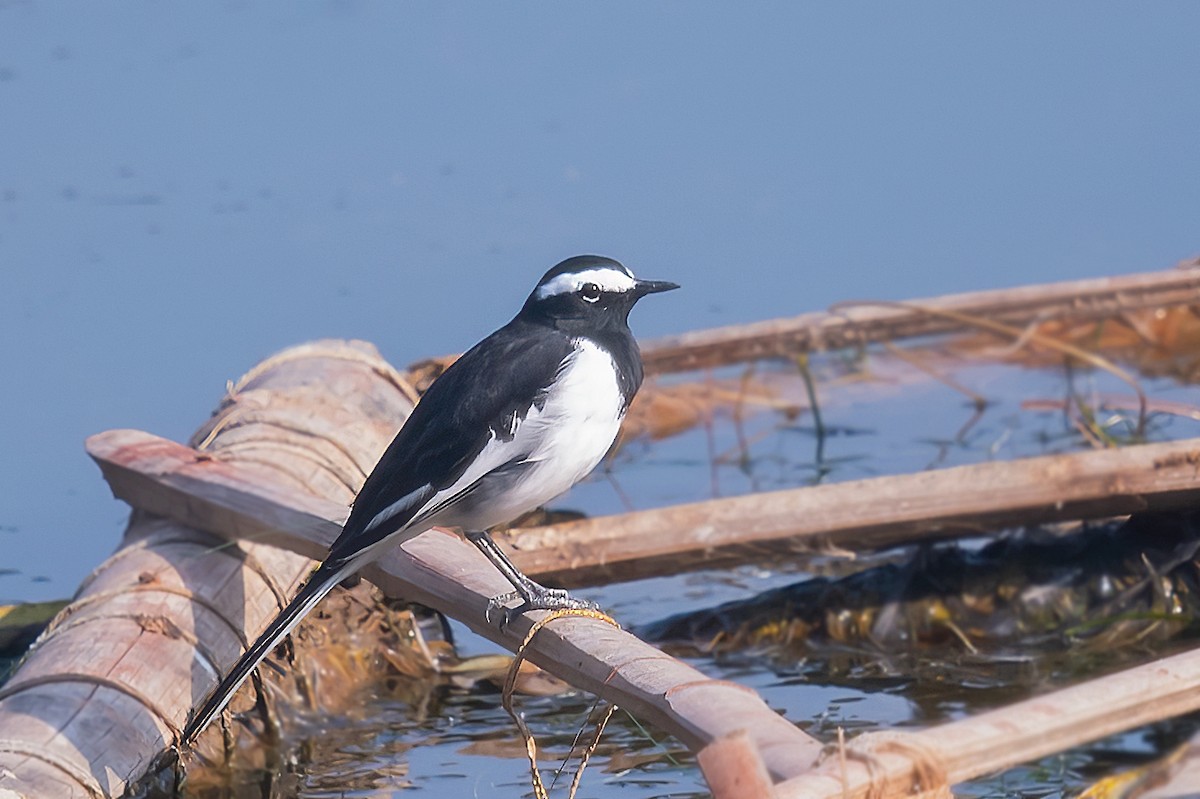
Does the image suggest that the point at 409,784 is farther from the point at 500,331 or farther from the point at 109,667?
the point at 500,331

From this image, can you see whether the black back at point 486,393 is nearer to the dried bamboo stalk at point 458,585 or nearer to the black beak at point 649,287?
the black beak at point 649,287

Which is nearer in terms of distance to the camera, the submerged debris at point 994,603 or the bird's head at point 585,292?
the bird's head at point 585,292

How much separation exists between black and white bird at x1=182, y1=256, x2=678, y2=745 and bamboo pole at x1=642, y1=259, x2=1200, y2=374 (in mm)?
2333

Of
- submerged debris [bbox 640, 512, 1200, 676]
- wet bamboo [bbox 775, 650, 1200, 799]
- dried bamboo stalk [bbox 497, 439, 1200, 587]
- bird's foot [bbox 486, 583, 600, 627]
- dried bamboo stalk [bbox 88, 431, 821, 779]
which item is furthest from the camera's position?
submerged debris [bbox 640, 512, 1200, 676]

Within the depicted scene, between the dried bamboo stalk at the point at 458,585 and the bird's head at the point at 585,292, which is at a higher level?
the bird's head at the point at 585,292

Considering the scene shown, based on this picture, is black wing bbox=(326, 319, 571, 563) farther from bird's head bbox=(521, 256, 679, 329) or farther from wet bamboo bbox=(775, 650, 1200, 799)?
wet bamboo bbox=(775, 650, 1200, 799)

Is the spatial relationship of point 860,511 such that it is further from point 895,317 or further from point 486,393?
point 895,317

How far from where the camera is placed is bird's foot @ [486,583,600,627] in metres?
3.95

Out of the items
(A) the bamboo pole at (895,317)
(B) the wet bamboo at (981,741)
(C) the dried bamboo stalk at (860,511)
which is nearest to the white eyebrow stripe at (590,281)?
(C) the dried bamboo stalk at (860,511)

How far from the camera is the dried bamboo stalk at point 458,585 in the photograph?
3.06 m

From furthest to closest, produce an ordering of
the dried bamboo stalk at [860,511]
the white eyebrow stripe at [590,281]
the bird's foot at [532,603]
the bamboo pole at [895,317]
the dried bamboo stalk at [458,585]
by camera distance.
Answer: the bamboo pole at [895,317], the dried bamboo stalk at [860,511], the white eyebrow stripe at [590,281], the bird's foot at [532,603], the dried bamboo stalk at [458,585]

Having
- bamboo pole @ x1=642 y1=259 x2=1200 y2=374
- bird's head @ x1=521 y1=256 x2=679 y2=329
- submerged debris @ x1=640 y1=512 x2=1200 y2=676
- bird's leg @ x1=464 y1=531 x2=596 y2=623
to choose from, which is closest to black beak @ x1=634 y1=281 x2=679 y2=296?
bird's head @ x1=521 y1=256 x2=679 y2=329

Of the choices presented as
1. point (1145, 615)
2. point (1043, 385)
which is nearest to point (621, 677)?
point (1145, 615)

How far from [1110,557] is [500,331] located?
7.59 feet
